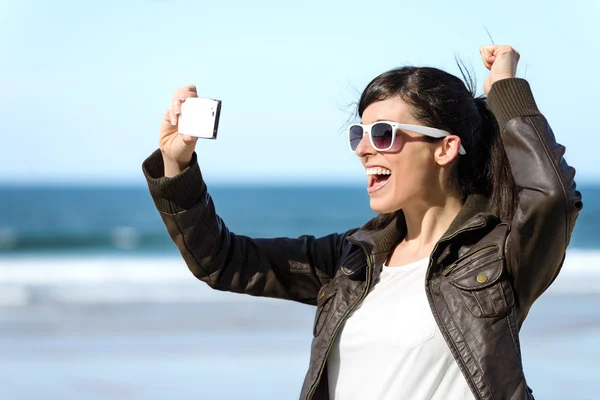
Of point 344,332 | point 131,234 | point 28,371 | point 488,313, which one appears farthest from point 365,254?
point 131,234

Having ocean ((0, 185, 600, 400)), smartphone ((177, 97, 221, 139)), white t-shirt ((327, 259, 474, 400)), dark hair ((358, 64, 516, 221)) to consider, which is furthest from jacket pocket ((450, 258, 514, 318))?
ocean ((0, 185, 600, 400))

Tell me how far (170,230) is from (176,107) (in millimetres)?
366

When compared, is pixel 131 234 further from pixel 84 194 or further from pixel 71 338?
pixel 84 194

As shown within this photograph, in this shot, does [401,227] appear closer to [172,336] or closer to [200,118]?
[200,118]

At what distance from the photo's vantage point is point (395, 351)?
2348mm

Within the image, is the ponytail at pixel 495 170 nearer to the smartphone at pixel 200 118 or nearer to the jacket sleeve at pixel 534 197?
the jacket sleeve at pixel 534 197

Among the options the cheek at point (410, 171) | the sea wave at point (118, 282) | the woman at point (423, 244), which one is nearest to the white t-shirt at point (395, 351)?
the woman at point (423, 244)

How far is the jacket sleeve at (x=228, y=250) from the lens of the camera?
2613mm

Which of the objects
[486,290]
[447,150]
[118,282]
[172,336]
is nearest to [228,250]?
[447,150]

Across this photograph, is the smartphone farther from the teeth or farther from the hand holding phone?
the teeth

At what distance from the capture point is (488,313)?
2.26 meters

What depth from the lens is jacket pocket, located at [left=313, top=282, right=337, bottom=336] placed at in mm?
2578

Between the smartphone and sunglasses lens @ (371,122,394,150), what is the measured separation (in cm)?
44

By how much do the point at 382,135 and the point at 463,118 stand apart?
252 millimetres
